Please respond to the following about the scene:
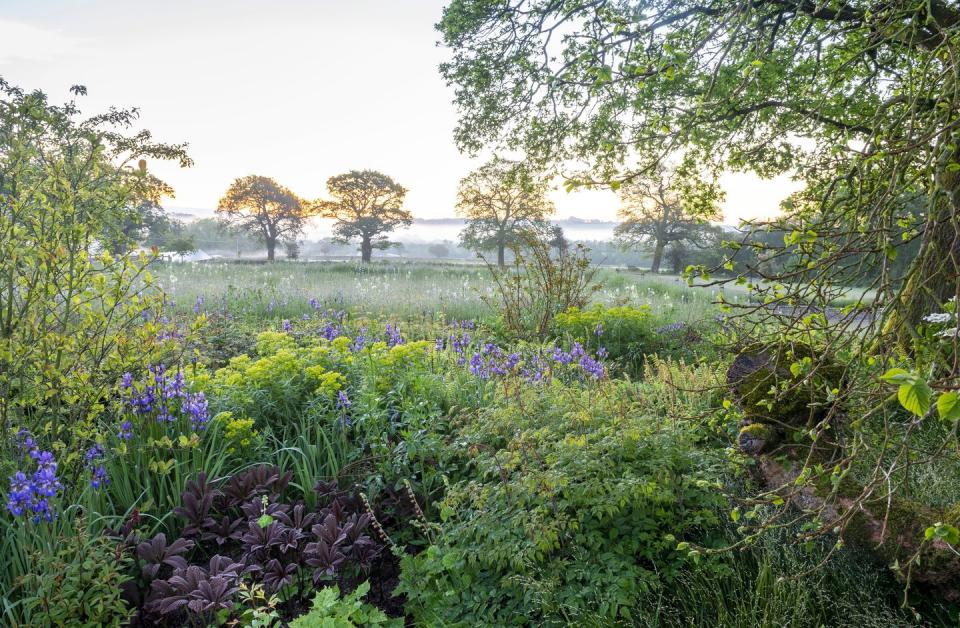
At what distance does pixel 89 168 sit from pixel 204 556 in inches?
93.8

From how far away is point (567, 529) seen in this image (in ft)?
9.46

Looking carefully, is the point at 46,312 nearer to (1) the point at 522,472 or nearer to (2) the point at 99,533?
(2) the point at 99,533

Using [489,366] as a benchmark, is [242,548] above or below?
below

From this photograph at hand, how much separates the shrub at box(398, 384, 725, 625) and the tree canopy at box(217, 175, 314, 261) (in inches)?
1638

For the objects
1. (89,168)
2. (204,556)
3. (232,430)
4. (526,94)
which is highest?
(526,94)

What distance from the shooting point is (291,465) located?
4148 mm

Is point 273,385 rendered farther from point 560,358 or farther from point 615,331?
point 615,331

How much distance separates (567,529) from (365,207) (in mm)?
39833

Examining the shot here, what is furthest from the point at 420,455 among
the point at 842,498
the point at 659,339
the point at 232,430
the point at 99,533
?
the point at 659,339

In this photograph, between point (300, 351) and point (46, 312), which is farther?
point (300, 351)

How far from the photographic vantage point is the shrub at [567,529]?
2.54 meters

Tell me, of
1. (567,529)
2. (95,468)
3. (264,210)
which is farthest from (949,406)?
(264,210)

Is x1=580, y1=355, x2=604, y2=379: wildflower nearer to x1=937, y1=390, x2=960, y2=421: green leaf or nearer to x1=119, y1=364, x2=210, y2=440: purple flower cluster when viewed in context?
x1=119, y1=364, x2=210, y2=440: purple flower cluster

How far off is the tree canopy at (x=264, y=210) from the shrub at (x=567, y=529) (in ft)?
136
